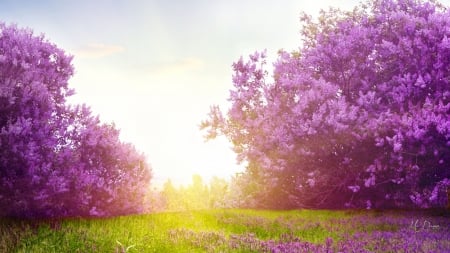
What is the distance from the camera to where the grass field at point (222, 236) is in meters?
8.02

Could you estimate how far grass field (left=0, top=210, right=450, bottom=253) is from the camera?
8016 mm

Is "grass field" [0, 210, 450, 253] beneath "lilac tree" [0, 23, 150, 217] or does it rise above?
beneath

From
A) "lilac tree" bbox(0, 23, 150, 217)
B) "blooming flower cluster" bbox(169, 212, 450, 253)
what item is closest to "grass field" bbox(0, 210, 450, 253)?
"blooming flower cluster" bbox(169, 212, 450, 253)

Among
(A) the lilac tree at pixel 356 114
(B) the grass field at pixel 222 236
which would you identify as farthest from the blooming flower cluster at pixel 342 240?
(A) the lilac tree at pixel 356 114

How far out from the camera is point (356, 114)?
1515 cm

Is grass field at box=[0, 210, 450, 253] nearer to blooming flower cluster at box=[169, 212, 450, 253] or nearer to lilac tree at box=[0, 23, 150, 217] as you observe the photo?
blooming flower cluster at box=[169, 212, 450, 253]

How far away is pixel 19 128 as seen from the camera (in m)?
10.5

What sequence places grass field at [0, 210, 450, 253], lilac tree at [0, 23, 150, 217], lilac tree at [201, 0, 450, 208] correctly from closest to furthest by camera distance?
grass field at [0, 210, 450, 253] < lilac tree at [0, 23, 150, 217] < lilac tree at [201, 0, 450, 208]

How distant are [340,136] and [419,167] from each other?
2.93 metres

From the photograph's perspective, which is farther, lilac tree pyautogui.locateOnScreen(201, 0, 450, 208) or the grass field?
lilac tree pyautogui.locateOnScreen(201, 0, 450, 208)

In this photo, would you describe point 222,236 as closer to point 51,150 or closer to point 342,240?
point 342,240

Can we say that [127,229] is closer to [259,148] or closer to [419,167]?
[259,148]

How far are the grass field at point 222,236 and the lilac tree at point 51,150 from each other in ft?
3.69

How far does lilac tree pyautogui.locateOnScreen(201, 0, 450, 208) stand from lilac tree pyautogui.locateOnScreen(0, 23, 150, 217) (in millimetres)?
5316
